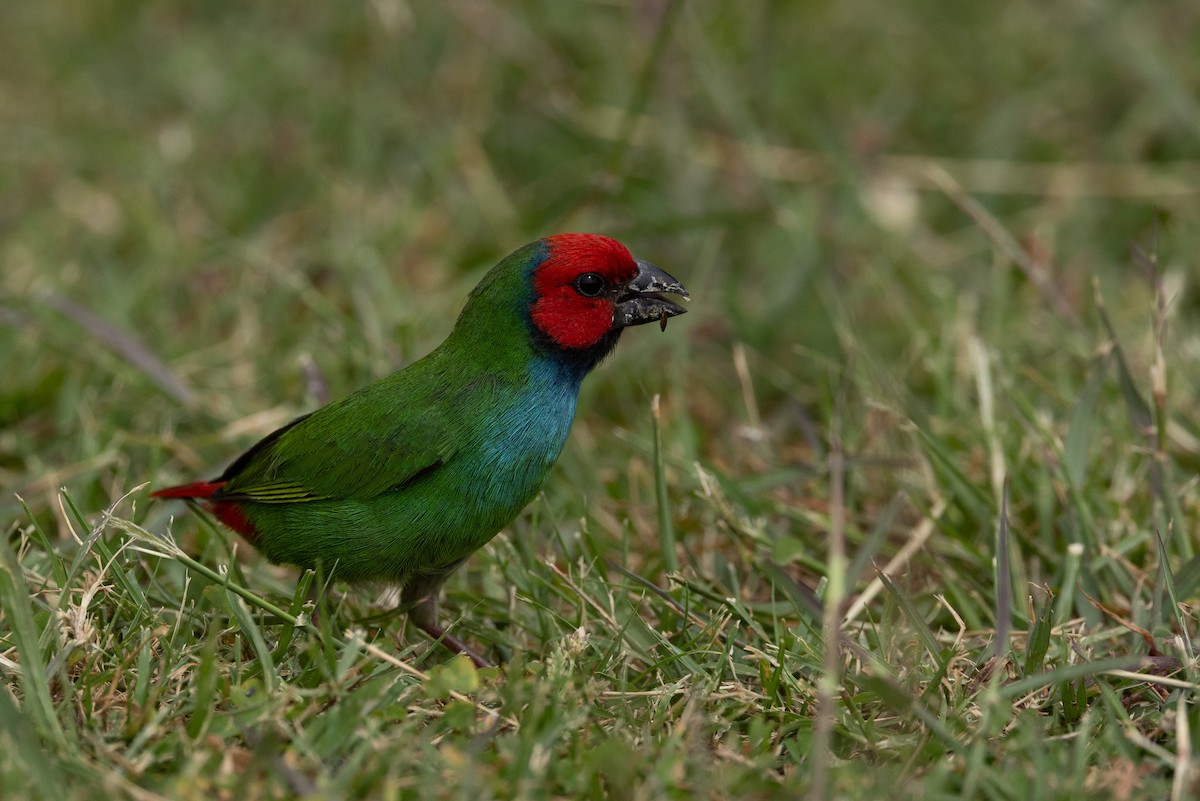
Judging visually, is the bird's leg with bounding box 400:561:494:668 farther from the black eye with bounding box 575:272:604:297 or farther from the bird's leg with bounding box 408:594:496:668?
the black eye with bounding box 575:272:604:297

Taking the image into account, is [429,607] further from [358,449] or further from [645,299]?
[645,299]

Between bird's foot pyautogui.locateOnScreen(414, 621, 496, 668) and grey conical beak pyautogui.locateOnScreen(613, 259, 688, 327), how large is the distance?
887mm

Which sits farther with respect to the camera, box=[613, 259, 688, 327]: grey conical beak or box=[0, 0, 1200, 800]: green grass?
box=[613, 259, 688, 327]: grey conical beak

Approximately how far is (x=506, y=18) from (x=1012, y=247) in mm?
3232

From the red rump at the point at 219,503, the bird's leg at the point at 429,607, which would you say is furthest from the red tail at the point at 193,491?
the bird's leg at the point at 429,607

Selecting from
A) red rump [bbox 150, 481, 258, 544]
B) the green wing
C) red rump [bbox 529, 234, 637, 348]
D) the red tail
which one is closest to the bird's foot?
the green wing

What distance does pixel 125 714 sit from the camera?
272 centimetres

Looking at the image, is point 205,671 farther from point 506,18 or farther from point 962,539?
point 506,18

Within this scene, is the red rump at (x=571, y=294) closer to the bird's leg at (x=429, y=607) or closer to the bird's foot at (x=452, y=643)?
the bird's leg at (x=429, y=607)

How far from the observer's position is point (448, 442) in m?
3.18

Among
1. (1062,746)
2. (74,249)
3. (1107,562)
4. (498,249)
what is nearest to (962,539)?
(1107,562)

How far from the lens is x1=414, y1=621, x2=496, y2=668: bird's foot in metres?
3.22

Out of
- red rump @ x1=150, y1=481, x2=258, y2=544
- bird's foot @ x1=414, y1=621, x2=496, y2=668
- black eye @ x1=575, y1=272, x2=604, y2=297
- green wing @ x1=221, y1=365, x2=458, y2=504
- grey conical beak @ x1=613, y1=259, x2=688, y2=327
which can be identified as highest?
black eye @ x1=575, y1=272, x2=604, y2=297

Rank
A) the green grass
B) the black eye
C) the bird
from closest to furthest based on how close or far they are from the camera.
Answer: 1. the green grass
2. the bird
3. the black eye
